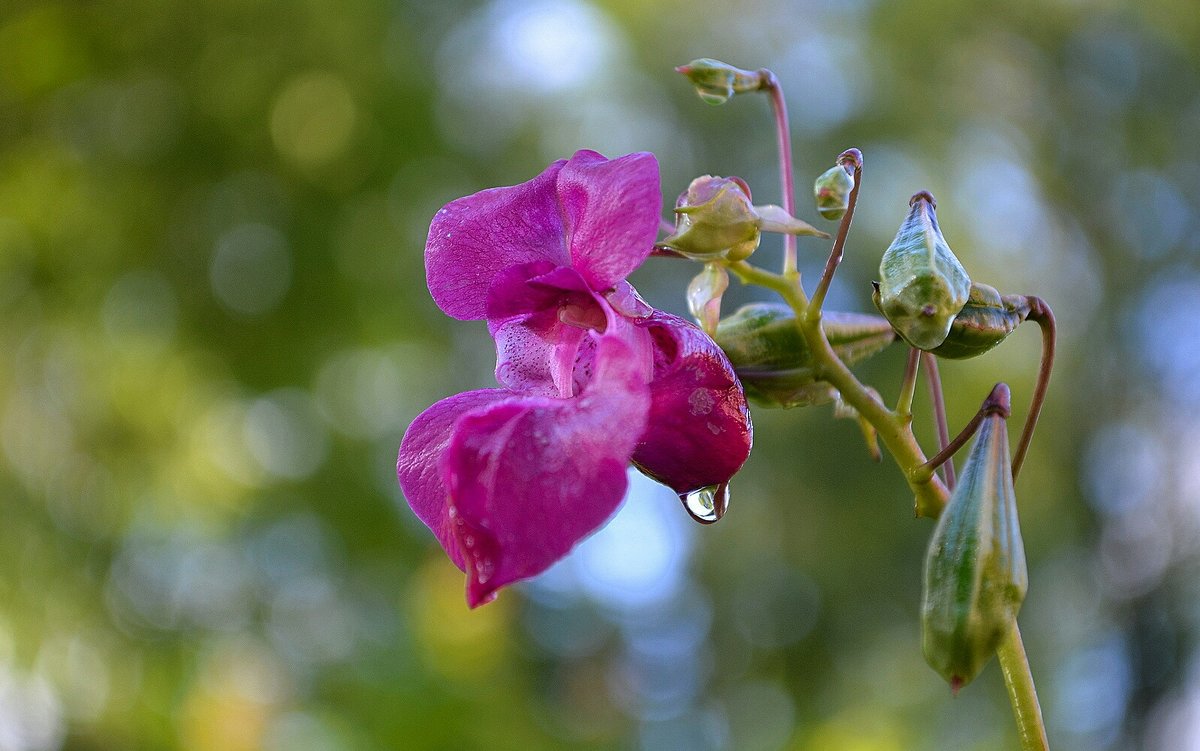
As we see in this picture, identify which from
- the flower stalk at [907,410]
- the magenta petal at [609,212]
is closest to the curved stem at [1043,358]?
the flower stalk at [907,410]

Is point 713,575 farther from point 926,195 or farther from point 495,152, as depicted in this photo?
point 926,195

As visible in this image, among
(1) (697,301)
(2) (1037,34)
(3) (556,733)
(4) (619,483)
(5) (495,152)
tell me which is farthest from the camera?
(2) (1037,34)

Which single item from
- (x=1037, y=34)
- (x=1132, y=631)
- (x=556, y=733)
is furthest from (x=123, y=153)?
(x=1132, y=631)

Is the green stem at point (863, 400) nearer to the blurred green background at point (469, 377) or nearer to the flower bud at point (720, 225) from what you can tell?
the flower bud at point (720, 225)

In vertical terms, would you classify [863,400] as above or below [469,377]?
above

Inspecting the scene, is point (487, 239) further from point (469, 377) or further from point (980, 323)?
point (469, 377)

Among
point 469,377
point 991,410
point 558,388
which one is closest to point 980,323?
point 991,410

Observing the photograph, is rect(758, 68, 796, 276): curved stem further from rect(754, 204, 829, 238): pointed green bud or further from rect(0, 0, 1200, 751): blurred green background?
rect(0, 0, 1200, 751): blurred green background
